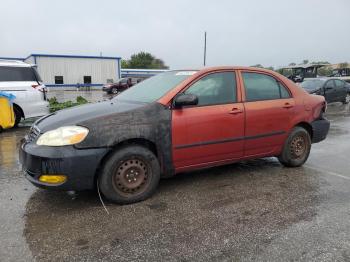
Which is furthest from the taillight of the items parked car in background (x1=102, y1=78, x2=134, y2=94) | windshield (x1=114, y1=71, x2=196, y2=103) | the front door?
parked car in background (x1=102, y1=78, x2=134, y2=94)

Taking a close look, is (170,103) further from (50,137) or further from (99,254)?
(99,254)

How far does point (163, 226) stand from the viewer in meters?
3.54

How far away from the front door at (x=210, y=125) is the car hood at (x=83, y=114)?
1.97ft

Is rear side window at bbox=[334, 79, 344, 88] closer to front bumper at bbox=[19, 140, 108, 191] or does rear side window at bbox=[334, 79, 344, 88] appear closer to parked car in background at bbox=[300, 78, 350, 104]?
parked car in background at bbox=[300, 78, 350, 104]

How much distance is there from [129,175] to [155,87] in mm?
1378

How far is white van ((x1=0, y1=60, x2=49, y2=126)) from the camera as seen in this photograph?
9.64 metres

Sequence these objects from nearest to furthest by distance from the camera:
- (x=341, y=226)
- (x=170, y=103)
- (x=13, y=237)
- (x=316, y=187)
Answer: (x=13, y=237), (x=341, y=226), (x=170, y=103), (x=316, y=187)

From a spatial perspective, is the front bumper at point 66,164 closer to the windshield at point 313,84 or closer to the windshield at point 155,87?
the windshield at point 155,87

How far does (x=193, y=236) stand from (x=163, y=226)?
362 mm

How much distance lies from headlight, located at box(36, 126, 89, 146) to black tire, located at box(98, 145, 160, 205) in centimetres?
42

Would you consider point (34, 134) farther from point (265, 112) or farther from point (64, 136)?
point (265, 112)

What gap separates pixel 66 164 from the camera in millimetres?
3664

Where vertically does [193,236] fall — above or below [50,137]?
below

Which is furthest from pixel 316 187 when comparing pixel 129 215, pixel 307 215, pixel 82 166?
pixel 82 166
